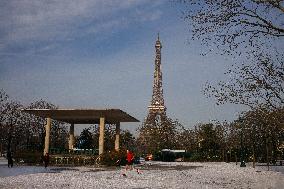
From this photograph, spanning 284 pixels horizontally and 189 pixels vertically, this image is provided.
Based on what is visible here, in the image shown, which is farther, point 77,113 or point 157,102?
point 157,102

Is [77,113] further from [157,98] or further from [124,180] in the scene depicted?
[157,98]

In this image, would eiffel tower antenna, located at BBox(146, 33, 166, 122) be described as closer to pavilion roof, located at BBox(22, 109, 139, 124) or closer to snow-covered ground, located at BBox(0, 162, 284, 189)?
pavilion roof, located at BBox(22, 109, 139, 124)

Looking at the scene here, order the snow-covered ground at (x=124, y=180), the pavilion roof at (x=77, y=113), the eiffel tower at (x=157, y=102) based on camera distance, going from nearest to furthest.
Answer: the snow-covered ground at (x=124, y=180) < the pavilion roof at (x=77, y=113) < the eiffel tower at (x=157, y=102)

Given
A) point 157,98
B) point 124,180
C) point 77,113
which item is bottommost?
point 124,180

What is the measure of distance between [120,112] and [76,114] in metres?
5.07

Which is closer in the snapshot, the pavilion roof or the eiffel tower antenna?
the pavilion roof

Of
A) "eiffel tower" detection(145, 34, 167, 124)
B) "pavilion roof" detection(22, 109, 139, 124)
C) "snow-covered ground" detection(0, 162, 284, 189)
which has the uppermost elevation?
"eiffel tower" detection(145, 34, 167, 124)

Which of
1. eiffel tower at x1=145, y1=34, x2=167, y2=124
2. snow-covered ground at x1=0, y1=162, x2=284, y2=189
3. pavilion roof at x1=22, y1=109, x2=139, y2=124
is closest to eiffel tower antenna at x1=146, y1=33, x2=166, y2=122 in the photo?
eiffel tower at x1=145, y1=34, x2=167, y2=124

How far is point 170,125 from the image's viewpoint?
75.8 m

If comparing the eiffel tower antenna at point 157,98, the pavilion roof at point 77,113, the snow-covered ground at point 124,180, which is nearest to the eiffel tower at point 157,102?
the eiffel tower antenna at point 157,98

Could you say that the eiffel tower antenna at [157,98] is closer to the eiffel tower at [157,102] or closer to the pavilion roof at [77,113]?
the eiffel tower at [157,102]

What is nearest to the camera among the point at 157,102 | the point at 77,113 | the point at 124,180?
the point at 124,180

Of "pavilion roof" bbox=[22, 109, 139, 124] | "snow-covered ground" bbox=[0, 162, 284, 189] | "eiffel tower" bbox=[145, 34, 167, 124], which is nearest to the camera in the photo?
"snow-covered ground" bbox=[0, 162, 284, 189]

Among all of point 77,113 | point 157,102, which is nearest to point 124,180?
point 77,113
